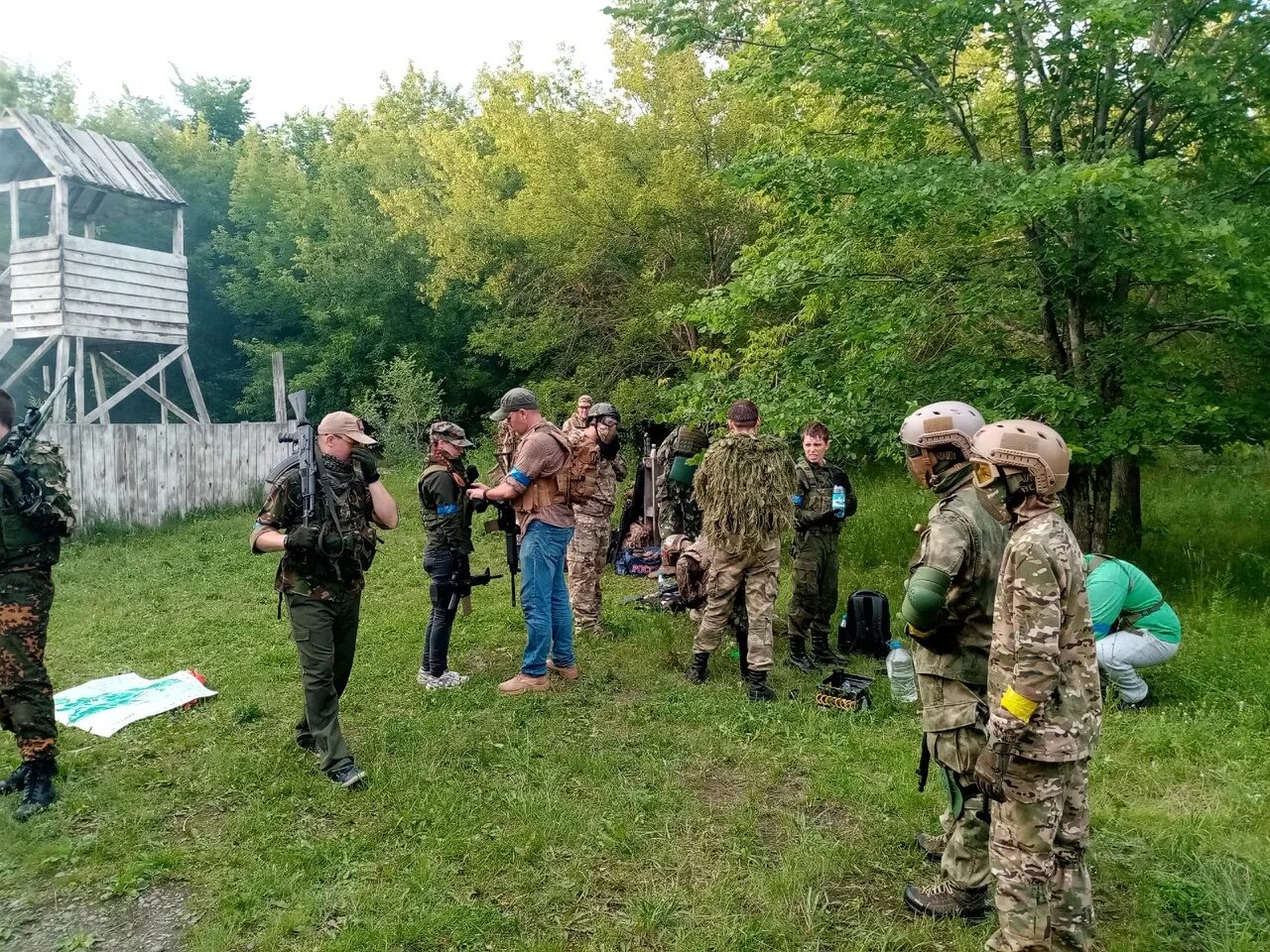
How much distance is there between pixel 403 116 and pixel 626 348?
1528 centimetres

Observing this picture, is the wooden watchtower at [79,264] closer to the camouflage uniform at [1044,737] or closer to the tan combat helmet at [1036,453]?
the tan combat helmet at [1036,453]

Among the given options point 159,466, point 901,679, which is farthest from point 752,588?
point 159,466

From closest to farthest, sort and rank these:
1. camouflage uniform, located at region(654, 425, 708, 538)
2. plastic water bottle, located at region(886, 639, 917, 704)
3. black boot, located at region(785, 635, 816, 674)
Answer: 1. plastic water bottle, located at region(886, 639, 917, 704)
2. black boot, located at region(785, 635, 816, 674)
3. camouflage uniform, located at region(654, 425, 708, 538)

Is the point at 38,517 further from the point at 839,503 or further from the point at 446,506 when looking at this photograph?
the point at 839,503

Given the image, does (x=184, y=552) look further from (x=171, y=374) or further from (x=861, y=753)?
(x=171, y=374)

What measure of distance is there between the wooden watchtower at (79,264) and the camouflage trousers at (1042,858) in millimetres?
15502

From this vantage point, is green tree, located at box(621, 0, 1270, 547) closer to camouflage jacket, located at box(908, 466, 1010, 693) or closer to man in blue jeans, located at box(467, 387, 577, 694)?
man in blue jeans, located at box(467, 387, 577, 694)

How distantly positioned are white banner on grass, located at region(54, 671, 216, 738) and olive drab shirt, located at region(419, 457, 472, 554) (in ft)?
6.43

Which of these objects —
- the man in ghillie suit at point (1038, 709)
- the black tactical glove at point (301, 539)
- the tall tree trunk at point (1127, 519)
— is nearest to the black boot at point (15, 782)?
the black tactical glove at point (301, 539)

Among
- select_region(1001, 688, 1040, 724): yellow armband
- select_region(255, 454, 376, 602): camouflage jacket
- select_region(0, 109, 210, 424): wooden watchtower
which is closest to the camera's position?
select_region(1001, 688, 1040, 724): yellow armband

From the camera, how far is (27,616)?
450cm

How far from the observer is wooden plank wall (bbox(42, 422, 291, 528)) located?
39.7 ft

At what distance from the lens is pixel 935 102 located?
7.21 metres

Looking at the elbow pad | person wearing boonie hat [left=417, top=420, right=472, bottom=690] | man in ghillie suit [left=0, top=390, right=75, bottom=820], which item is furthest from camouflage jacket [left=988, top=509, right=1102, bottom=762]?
man in ghillie suit [left=0, top=390, right=75, bottom=820]
